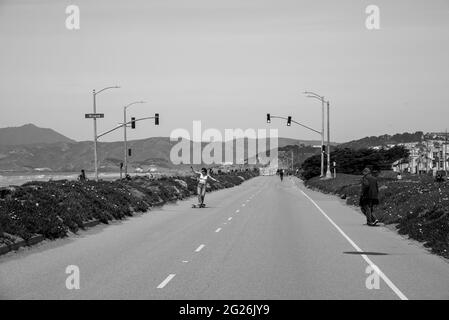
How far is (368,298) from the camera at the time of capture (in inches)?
392

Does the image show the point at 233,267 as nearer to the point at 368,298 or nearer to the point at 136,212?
the point at 368,298

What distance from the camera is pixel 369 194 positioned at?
918 inches

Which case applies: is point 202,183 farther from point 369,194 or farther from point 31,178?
point 31,178

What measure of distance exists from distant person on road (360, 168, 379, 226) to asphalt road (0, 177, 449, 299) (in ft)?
4.15

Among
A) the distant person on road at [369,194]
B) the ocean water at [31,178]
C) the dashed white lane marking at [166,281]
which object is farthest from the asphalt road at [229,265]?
the ocean water at [31,178]

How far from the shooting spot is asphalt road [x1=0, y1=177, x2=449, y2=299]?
34.2ft

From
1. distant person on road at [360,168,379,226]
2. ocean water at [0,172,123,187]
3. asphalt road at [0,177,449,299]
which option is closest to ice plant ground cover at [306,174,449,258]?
asphalt road at [0,177,449,299]

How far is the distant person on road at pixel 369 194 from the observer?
76.7 feet

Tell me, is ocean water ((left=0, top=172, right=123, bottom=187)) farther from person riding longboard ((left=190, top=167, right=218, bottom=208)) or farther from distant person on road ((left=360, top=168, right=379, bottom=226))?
distant person on road ((left=360, top=168, right=379, bottom=226))

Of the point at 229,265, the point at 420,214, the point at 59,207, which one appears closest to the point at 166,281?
the point at 229,265
